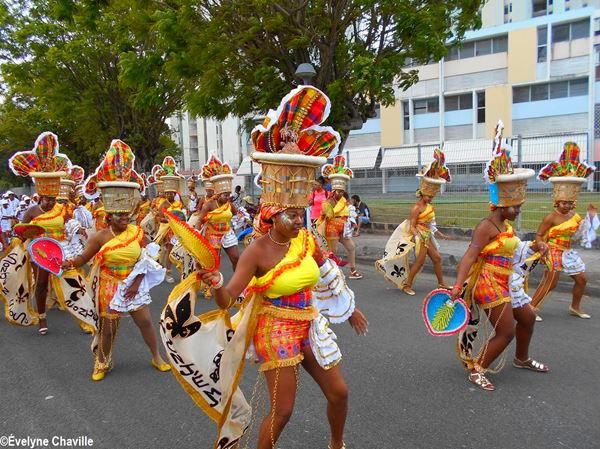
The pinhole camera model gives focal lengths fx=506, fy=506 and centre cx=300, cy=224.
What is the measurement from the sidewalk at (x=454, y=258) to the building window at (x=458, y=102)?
2223 centimetres

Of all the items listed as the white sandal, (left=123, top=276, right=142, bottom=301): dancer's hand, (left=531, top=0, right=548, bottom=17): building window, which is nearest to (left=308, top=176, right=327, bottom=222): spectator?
(left=123, top=276, right=142, bottom=301): dancer's hand

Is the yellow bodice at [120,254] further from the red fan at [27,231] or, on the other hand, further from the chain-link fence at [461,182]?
the chain-link fence at [461,182]

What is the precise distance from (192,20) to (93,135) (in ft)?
37.2

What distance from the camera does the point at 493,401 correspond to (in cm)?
410

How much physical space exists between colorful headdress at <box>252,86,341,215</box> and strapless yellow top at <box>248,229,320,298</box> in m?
0.31

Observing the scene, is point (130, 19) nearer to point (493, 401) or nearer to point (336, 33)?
point (336, 33)

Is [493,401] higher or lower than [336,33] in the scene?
lower

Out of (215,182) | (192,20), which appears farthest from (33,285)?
(192,20)

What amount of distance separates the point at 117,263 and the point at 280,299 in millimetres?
2390

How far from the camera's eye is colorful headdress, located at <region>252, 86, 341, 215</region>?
2.90 metres

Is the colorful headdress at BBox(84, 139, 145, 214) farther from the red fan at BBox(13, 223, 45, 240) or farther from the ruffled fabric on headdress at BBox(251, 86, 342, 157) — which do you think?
the ruffled fabric on headdress at BBox(251, 86, 342, 157)

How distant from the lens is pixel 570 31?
29.9 meters

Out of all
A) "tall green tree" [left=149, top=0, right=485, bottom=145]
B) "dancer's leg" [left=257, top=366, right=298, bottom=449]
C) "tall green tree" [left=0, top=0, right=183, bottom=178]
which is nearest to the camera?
"dancer's leg" [left=257, top=366, right=298, bottom=449]

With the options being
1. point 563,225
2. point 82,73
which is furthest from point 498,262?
point 82,73
